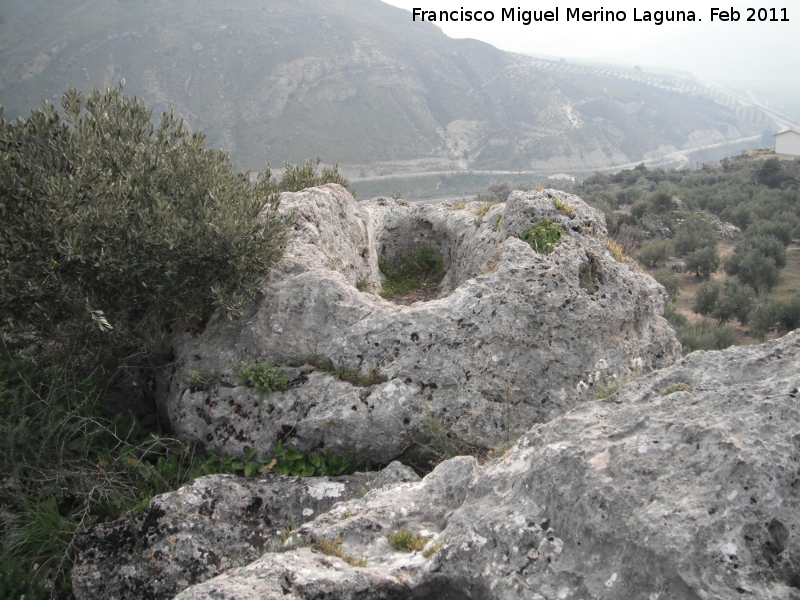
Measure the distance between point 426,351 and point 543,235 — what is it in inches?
114

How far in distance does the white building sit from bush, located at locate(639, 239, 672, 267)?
45935 millimetres

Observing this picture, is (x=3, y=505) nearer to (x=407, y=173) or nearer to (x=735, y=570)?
(x=735, y=570)

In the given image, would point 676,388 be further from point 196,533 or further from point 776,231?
point 776,231

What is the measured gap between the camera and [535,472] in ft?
11.8

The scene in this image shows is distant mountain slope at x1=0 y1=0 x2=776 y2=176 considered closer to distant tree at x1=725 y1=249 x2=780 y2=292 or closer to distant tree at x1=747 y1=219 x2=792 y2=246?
distant tree at x1=747 y1=219 x2=792 y2=246

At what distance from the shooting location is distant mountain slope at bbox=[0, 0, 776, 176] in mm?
107812

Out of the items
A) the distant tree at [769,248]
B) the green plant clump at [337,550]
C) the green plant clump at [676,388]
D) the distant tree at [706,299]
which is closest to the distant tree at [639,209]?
the distant tree at [769,248]

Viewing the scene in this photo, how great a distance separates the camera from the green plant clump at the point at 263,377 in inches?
261

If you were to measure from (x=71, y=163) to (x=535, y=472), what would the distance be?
6.37m

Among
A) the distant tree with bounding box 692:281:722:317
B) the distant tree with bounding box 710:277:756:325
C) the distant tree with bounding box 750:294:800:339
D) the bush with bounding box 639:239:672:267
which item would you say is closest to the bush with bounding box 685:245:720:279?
the bush with bounding box 639:239:672:267

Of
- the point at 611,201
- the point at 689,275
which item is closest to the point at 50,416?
the point at 689,275

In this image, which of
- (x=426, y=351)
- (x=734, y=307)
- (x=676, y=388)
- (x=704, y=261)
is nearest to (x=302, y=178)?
(x=426, y=351)

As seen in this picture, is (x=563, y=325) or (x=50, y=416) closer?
(x=50, y=416)

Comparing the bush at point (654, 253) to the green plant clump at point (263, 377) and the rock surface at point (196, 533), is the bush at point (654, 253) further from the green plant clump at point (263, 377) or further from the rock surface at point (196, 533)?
the rock surface at point (196, 533)
